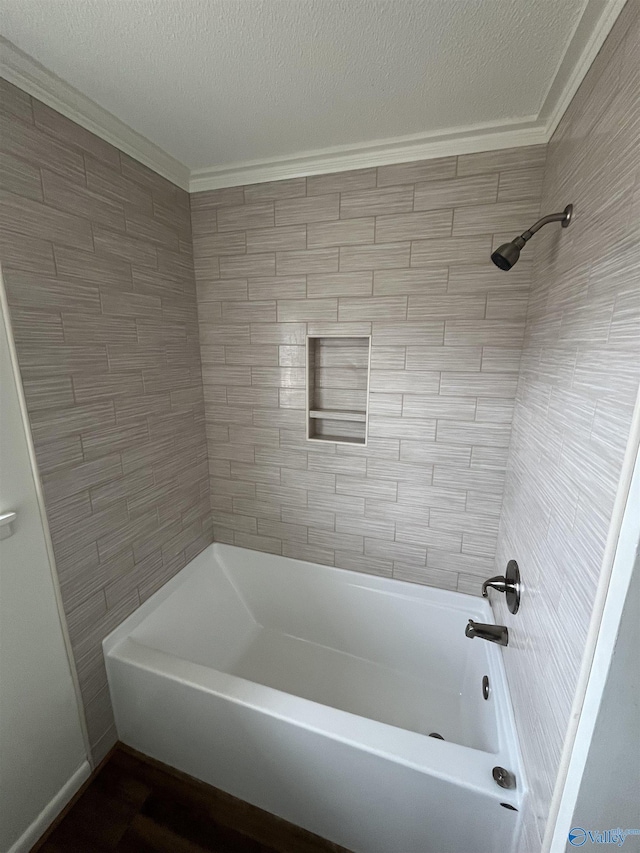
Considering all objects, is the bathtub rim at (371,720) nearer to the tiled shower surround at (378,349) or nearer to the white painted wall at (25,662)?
the white painted wall at (25,662)

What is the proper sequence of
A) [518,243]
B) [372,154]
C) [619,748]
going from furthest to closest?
[372,154] → [518,243] → [619,748]

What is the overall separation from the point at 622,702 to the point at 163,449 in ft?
5.37

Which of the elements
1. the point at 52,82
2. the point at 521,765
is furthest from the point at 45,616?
the point at 52,82

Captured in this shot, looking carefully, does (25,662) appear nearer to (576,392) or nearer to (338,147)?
(576,392)

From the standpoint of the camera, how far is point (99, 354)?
1261 millimetres

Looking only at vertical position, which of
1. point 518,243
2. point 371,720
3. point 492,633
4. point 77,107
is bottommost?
point 371,720

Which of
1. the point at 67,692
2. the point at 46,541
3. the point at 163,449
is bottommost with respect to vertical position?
the point at 67,692

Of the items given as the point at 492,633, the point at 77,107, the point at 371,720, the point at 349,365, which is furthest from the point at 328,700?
the point at 77,107

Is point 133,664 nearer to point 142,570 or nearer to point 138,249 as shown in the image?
point 142,570

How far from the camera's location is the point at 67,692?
123 cm

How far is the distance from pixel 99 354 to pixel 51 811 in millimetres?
1566

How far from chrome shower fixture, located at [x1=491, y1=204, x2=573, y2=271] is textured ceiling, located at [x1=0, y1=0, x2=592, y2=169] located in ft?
1.35

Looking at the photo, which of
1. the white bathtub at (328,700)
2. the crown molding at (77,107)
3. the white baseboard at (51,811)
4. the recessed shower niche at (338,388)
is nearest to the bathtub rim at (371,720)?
the white bathtub at (328,700)

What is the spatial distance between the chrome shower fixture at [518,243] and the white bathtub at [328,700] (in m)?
1.40
